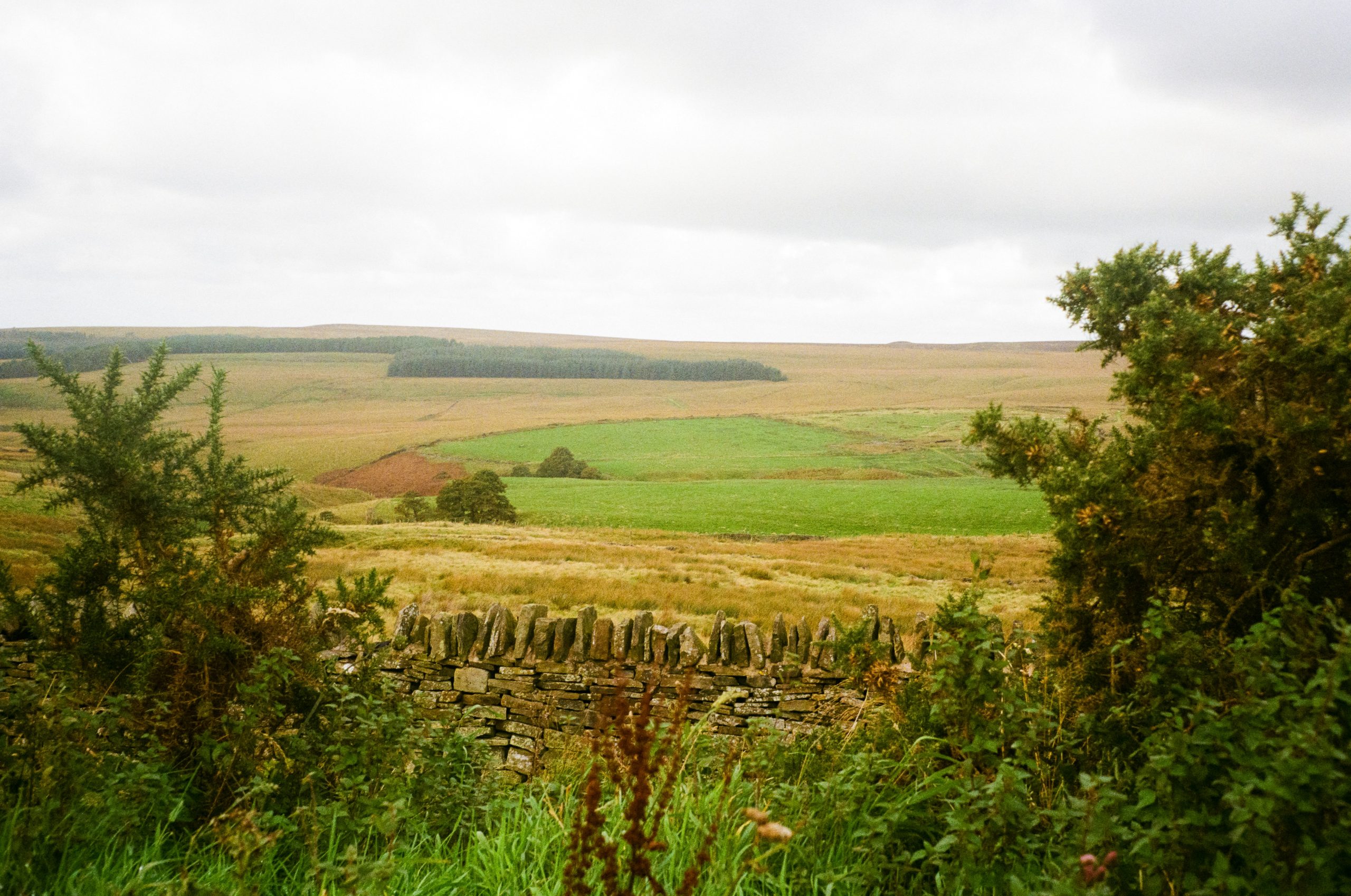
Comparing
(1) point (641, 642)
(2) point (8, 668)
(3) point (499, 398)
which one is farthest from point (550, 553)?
(3) point (499, 398)

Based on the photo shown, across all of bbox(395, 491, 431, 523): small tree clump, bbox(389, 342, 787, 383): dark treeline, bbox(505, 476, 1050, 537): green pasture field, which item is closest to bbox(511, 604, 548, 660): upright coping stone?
bbox(505, 476, 1050, 537): green pasture field

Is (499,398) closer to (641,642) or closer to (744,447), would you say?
(744,447)

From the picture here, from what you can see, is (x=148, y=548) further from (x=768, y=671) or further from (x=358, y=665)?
(x=768, y=671)

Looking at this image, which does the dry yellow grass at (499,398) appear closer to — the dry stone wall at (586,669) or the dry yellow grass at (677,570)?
the dry yellow grass at (677,570)

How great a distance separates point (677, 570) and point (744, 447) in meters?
40.8

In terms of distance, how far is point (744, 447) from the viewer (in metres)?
58.9

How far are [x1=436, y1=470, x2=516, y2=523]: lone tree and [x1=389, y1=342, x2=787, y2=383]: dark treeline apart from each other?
88.0m

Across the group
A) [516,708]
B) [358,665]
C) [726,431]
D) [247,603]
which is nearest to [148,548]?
[247,603]

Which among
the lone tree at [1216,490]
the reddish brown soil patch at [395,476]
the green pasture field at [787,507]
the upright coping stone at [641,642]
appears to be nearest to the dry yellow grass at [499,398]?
the reddish brown soil patch at [395,476]

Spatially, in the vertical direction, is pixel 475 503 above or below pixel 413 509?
above

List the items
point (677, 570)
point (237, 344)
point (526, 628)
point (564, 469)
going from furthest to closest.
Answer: point (237, 344), point (564, 469), point (677, 570), point (526, 628)

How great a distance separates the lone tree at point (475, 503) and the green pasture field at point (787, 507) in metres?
1.15

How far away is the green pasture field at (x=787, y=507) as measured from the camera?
33375 millimetres

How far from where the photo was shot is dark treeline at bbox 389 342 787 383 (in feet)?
400
